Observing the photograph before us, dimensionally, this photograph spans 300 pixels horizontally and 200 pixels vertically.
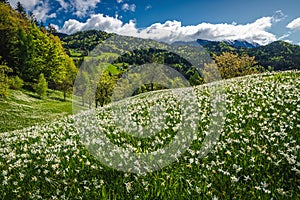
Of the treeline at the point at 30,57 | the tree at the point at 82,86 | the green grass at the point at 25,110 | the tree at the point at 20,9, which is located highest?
the tree at the point at 20,9

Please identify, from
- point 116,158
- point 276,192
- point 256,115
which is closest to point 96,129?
point 116,158

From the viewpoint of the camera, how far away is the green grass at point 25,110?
3610 centimetres

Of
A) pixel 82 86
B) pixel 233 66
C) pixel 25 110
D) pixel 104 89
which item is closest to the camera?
pixel 25 110

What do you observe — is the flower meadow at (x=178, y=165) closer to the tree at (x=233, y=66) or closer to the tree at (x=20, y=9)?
the tree at (x=233, y=66)

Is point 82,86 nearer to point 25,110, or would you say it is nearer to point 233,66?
point 25,110

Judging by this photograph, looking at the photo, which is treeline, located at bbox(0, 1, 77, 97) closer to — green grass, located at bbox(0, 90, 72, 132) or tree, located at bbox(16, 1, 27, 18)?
green grass, located at bbox(0, 90, 72, 132)

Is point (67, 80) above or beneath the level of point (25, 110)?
above

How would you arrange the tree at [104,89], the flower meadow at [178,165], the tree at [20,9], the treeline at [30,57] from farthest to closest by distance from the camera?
the tree at [20,9] → the treeline at [30,57] → the tree at [104,89] → the flower meadow at [178,165]

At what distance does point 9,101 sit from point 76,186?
46.6 meters

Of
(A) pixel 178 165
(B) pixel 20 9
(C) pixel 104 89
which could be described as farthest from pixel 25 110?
(B) pixel 20 9

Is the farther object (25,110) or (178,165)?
(25,110)

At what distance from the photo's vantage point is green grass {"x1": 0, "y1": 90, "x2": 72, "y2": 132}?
3610cm

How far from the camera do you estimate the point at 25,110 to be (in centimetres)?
4453

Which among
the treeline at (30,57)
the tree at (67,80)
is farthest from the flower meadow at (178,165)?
the tree at (67,80)
